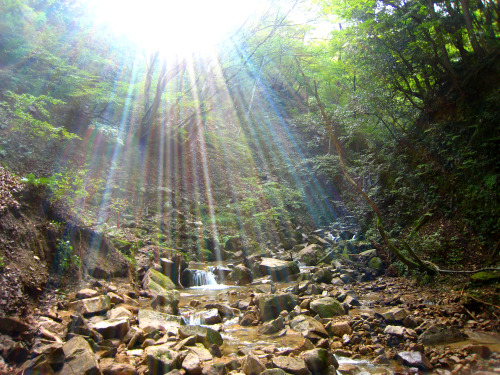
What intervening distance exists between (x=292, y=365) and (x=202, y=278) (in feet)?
19.8

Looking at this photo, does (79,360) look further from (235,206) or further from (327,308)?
(235,206)

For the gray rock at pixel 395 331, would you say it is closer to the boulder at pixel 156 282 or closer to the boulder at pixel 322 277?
the boulder at pixel 322 277

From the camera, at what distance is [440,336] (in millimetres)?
4480

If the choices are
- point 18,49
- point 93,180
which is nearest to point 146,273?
point 93,180

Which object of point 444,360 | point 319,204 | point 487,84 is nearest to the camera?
point 444,360

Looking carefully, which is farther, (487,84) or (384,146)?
(384,146)

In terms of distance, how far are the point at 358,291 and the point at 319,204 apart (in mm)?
12956

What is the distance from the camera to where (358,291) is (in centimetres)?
780

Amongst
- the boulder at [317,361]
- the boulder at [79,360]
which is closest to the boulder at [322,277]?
the boulder at [317,361]

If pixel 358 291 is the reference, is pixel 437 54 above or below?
above

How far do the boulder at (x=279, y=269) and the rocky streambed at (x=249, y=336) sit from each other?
229cm

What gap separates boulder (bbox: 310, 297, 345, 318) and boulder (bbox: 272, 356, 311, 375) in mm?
2227

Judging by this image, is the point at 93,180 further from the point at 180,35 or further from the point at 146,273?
the point at 180,35

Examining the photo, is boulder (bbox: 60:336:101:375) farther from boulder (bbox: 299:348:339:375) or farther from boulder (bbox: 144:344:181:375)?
boulder (bbox: 299:348:339:375)
